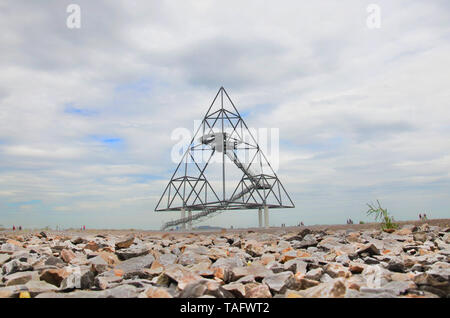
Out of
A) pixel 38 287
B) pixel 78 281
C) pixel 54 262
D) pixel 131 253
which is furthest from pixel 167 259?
pixel 38 287

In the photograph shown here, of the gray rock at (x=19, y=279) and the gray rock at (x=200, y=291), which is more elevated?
Answer: the gray rock at (x=200, y=291)

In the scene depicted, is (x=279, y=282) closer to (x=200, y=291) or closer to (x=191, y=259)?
(x=200, y=291)

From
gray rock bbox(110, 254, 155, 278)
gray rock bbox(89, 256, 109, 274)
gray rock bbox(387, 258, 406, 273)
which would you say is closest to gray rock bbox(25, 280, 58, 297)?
gray rock bbox(89, 256, 109, 274)

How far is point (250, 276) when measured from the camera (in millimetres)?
3711

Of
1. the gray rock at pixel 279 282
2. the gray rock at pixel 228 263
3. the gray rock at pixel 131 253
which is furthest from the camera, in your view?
the gray rock at pixel 131 253

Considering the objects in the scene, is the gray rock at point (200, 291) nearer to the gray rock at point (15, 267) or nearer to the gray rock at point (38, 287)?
the gray rock at point (38, 287)

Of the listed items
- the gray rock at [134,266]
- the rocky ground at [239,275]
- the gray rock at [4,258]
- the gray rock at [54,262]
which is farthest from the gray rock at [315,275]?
the gray rock at [4,258]

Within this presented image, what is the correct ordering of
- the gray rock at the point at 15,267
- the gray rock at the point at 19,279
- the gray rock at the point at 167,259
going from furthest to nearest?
the gray rock at the point at 167,259 < the gray rock at the point at 15,267 < the gray rock at the point at 19,279

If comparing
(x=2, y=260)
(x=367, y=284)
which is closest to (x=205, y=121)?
(x=2, y=260)

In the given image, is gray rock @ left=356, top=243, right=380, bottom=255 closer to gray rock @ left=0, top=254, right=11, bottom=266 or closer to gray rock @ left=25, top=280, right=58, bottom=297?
gray rock @ left=25, top=280, right=58, bottom=297

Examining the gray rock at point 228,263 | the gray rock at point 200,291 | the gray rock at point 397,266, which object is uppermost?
the gray rock at point 200,291

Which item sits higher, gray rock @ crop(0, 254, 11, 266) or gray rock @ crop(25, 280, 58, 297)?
gray rock @ crop(0, 254, 11, 266)
